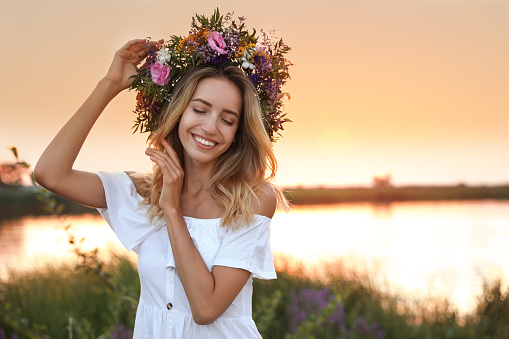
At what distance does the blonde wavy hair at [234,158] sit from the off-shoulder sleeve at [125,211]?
0.06 metres

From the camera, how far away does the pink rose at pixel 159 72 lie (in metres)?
3.03

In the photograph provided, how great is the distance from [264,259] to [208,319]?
431 millimetres

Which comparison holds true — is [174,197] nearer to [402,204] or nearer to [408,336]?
[408,336]

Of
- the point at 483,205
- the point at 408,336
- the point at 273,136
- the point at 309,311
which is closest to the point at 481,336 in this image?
the point at 408,336

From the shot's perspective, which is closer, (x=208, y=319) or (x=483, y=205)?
(x=208, y=319)

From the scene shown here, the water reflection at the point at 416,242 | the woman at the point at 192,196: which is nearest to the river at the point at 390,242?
the water reflection at the point at 416,242

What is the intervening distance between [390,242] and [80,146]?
489 inches

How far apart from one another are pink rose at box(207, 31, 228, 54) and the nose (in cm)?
39

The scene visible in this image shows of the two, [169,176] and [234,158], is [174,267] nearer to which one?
[169,176]

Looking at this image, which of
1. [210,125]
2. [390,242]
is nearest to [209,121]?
[210,125]

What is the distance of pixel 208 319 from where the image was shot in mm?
2615

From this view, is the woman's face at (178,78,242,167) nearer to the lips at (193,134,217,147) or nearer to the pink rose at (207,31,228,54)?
the lips at (193,134,217,147)

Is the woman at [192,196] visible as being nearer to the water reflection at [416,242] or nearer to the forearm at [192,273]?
the forearm at [192,273]

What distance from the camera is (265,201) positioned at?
2924 millimetres
